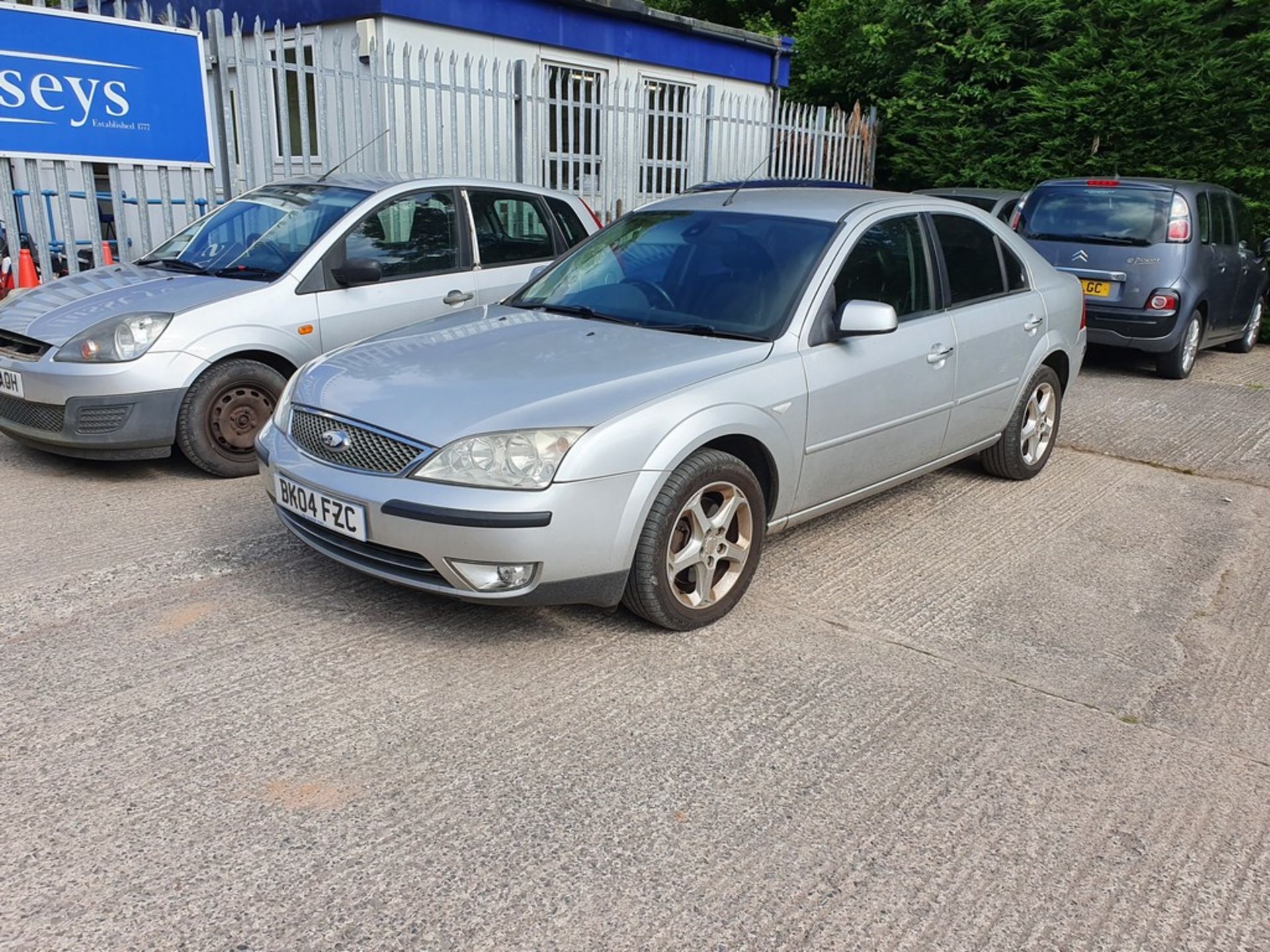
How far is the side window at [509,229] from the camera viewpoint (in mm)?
6703

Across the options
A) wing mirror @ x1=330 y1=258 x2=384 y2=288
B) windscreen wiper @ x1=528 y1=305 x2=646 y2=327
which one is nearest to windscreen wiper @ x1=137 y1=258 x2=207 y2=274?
wing mirror @ x1=330 y1=258 x2=384 y2=288

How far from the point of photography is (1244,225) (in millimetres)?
10375

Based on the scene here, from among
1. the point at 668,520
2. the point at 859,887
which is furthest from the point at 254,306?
the point at 859,887

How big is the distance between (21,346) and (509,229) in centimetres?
292

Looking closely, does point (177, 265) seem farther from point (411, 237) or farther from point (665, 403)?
point (665, 403)

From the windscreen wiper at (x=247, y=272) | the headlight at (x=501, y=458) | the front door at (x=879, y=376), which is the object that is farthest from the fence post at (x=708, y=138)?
the headlight at (x=501, y=458)

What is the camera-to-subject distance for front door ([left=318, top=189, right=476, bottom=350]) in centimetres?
596

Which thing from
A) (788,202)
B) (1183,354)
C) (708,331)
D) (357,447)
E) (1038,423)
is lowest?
(1183,354)

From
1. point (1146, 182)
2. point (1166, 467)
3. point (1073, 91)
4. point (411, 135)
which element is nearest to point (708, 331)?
point (1166, 467)

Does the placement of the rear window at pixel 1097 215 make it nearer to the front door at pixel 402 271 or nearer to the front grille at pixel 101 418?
the front door at pixel 402 271

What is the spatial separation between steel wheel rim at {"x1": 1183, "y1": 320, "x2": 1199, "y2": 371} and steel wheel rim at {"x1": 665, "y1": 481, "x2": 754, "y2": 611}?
23.1 ft

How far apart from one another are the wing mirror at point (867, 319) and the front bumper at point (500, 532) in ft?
3.66

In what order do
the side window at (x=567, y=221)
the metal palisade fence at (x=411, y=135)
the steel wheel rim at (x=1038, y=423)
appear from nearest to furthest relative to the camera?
the steel wheel rim at (x=1038, y=423) → the side window at (x=567, y=221) → the metal palisade fence at (x=411, y=135)

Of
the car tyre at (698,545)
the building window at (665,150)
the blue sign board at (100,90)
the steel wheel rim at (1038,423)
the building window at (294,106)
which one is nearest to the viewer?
the car tyre at (698,545)
